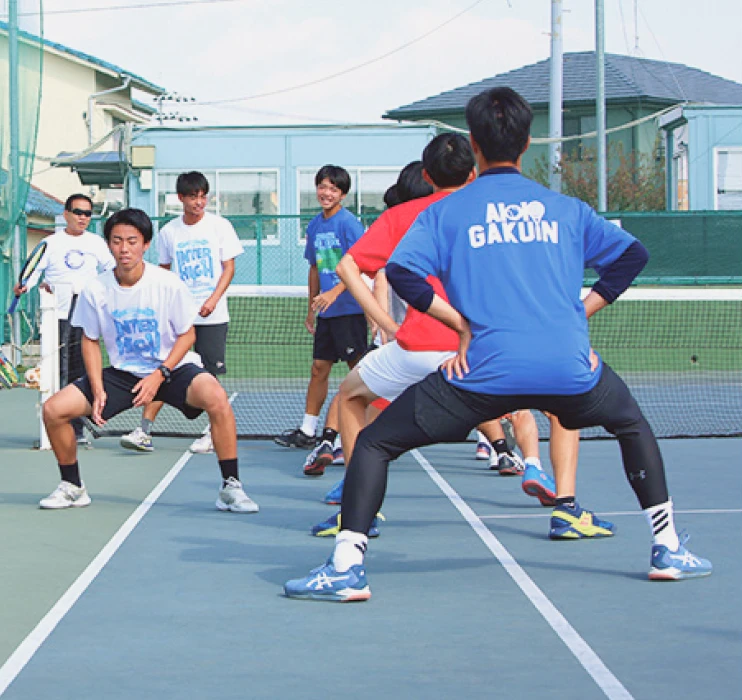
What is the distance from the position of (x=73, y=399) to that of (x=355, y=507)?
2.82m

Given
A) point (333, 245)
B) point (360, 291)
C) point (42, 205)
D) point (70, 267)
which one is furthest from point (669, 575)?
point (42, 205)

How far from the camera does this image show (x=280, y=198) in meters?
31.7

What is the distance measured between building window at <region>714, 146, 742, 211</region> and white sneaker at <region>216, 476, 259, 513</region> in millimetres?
26568

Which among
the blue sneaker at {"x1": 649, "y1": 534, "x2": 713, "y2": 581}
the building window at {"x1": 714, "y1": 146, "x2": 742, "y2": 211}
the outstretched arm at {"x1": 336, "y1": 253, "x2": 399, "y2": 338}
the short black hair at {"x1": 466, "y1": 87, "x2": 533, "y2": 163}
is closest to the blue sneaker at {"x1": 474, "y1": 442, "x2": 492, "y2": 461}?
the outstretched arm at {"x1": 336, "y1": 253, "x2": 399, "y2": 338}

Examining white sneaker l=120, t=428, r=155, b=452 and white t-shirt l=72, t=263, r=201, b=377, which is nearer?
white t-shirt l=72, t=263, r=201, b=377

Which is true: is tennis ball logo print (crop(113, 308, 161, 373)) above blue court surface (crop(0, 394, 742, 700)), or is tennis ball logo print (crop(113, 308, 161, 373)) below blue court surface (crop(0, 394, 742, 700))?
above

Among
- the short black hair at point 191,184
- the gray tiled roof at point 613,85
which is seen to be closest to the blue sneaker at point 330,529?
the short black hair at point 191,184

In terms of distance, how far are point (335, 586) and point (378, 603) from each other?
18 cm

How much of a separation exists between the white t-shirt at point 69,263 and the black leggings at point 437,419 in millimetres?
6325

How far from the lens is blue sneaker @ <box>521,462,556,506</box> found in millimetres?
7352

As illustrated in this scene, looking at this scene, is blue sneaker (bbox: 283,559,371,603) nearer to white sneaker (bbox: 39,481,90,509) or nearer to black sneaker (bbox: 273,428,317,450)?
white sneaker (bbox: 39,481,90,509)

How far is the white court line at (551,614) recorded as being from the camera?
4.15 m

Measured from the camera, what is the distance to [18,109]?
11.5 m

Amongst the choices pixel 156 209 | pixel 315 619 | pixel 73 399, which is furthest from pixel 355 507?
pixel 156 209
